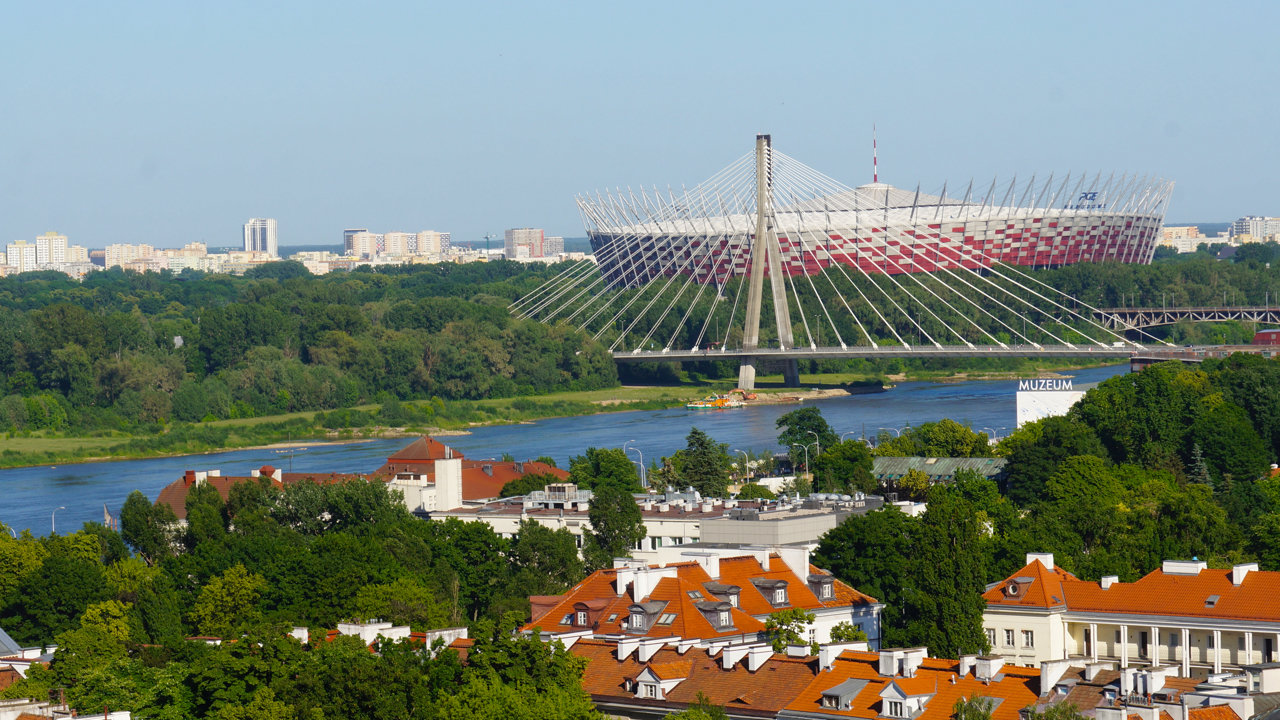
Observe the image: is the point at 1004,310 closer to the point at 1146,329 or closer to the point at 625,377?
the point at 1146,329

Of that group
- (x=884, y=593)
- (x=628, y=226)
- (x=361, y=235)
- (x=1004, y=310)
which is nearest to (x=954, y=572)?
(x=884, y=593)

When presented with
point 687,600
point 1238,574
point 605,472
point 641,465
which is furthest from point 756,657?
point 641,465

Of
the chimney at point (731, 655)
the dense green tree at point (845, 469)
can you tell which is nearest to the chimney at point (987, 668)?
the chimney at point (731, 655)

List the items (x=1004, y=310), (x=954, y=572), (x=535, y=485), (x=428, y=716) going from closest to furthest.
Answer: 1. (x=428, y=716)
2. (x=954, y=572)
3. (x=535, y=485)
4. (x=1004, y=310)

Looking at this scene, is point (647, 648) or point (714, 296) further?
point (714, 296)

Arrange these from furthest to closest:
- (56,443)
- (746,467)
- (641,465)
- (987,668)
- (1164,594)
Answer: (56,443), (746,467), (641,465), (1164,594), (987,668)

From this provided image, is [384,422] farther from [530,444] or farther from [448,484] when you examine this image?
[448,484]

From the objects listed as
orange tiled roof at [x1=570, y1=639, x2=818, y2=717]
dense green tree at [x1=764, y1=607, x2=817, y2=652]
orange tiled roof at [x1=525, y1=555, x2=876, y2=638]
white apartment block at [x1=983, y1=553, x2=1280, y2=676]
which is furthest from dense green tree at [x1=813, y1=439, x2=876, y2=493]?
orange tiled roof at [x1=570, y1=639, x2=818, y2=717]
